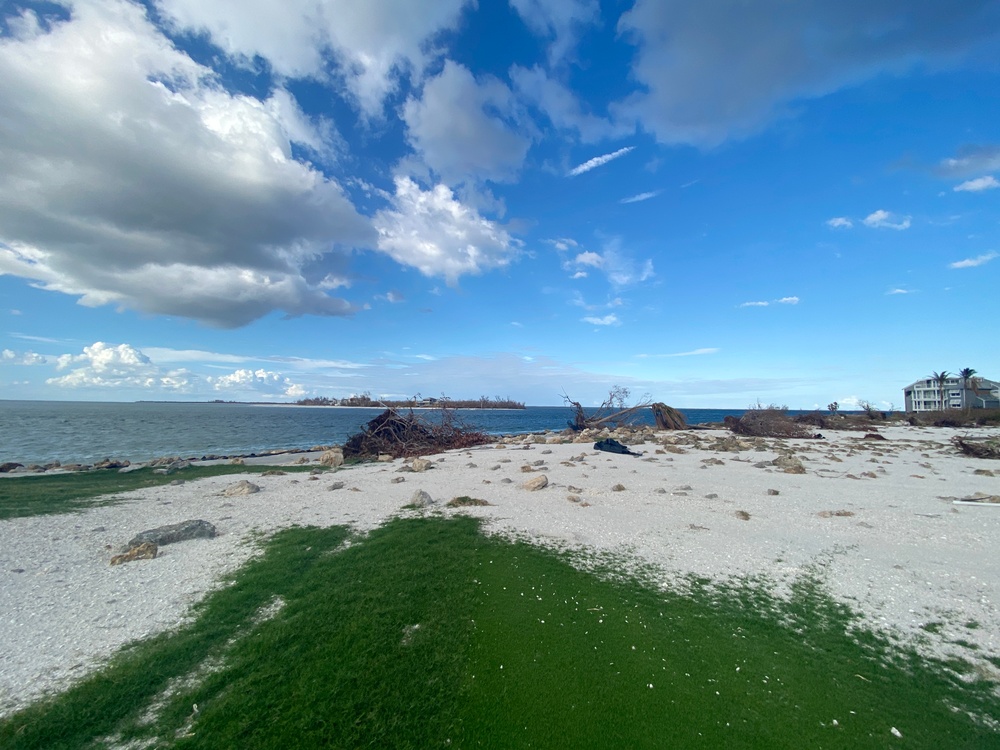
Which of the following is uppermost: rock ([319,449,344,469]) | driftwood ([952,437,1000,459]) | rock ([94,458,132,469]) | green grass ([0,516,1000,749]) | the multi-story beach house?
the multi-story beach house

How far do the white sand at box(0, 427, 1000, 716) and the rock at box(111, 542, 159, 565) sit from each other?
292mm

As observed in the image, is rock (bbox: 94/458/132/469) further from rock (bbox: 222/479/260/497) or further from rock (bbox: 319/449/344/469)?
rock (bbox: 222/479/260/497)

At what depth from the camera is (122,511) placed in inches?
437

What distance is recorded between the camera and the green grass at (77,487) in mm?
11281

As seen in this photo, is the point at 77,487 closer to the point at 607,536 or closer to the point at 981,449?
the point at 607,536

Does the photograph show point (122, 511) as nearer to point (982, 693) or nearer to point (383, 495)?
point (383, 495)

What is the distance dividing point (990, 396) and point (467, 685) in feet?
254

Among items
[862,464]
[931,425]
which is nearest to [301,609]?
[862,464]

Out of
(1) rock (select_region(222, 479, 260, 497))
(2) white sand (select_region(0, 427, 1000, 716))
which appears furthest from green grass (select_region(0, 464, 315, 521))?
(1) rock (select_region(222, 479, 260, 497))

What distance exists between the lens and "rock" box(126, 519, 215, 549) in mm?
8266

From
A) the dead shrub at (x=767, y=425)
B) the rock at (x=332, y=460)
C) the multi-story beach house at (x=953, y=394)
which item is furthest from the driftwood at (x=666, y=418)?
the multi-story beach house at (x=953, y=394)

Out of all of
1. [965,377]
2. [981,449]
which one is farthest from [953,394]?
[981,449]

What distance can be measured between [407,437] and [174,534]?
17724mm

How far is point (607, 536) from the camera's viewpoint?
8.89 metres
